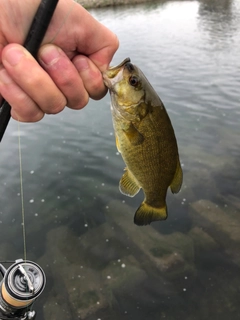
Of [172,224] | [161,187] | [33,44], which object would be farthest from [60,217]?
[33,44]

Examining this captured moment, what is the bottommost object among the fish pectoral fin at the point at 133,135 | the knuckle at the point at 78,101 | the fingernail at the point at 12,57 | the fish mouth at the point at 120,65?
the fish pectoral fin at the point at 133,135

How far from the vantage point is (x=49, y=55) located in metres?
1.63

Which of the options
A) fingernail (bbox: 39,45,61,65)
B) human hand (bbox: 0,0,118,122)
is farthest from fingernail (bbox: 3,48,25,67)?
fingernail (bbox: 39,45,61,65)

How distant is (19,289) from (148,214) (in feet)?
3.82

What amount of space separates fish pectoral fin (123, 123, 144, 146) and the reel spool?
1.37 meters

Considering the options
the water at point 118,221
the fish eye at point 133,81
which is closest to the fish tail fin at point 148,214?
the fish eye at point 133,81

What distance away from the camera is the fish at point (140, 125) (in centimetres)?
197

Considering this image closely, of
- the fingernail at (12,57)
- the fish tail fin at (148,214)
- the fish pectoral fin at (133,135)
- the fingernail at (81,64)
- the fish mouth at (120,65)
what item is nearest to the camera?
the fingernail at (12,57)

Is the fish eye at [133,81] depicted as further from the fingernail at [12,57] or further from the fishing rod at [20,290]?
the fishing rod at [20,290]

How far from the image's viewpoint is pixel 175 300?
445cm

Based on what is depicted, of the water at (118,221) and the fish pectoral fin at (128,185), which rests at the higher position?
the fish pectoral fin at (128,185)

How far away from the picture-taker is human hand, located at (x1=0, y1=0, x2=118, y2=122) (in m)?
1.53

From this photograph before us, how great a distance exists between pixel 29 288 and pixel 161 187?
1291 mm

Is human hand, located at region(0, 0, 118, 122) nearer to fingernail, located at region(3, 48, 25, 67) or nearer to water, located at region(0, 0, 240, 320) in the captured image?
fingernail, located at region(3, 48, 25, 67)
